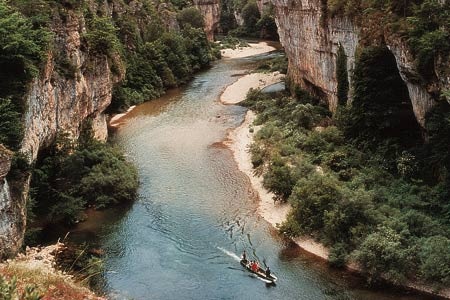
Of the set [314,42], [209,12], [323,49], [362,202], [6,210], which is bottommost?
[362,202]

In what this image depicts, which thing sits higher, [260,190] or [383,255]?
[383,255]

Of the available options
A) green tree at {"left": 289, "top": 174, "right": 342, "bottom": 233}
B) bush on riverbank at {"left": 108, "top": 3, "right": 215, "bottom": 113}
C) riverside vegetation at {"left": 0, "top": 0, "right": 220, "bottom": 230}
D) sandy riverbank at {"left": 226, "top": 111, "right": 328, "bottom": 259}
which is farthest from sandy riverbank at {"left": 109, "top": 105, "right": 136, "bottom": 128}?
green tree at {"left": 289, "top": 174, "right": 342, "bottom": 233}

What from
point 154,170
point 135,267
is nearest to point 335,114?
point 154,170

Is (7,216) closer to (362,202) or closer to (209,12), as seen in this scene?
(362,202)

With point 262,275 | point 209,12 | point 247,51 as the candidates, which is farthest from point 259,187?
point 209,12

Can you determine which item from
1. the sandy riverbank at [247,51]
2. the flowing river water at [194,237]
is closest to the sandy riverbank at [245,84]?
the flowing river water at [194,237]
